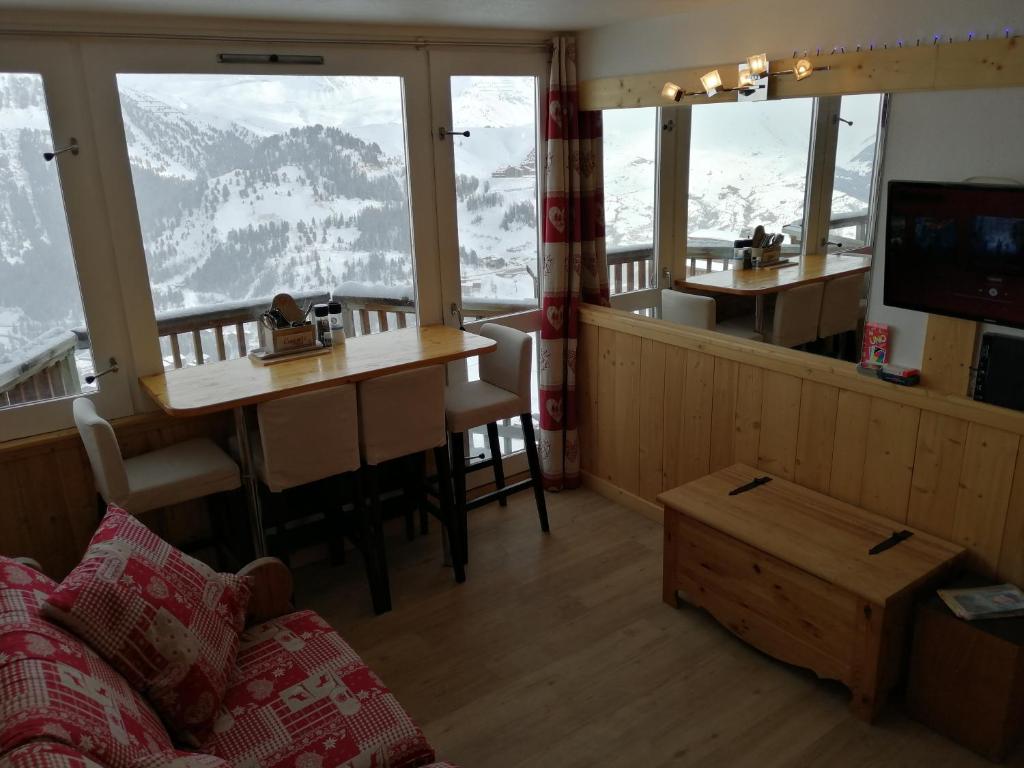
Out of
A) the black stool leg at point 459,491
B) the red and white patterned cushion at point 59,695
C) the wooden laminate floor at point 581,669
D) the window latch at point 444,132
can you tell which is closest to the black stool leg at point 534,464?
the wooden laminate floor at point 581,669

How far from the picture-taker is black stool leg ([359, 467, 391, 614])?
10.5 ft

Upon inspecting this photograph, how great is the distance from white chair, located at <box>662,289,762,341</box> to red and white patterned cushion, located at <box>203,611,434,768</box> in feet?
6.65

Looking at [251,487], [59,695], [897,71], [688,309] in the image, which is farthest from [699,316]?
[59,695]

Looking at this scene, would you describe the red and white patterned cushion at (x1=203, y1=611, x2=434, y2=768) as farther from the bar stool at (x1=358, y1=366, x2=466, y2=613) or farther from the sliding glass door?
the sliding glass door

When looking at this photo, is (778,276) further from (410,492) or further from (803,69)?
(410,492)

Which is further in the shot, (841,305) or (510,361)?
(510,361)

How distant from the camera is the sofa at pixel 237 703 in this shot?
4.79 ft

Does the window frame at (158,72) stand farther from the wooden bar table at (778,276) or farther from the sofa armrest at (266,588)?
the wooden bar table at (778,276)

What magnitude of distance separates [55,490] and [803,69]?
310cm

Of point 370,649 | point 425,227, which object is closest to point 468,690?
point 370,649

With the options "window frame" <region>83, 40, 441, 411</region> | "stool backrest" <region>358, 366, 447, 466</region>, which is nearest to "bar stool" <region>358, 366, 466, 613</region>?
"stool backrest" <region>358, 366, 447, 466</region>

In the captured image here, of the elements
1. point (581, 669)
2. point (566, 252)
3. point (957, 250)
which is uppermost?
point (957, 250)

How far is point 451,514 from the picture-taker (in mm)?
3426

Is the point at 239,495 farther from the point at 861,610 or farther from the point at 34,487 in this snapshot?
the point at 861,610
